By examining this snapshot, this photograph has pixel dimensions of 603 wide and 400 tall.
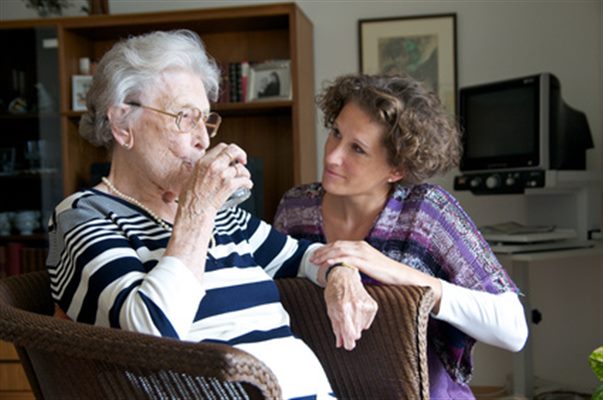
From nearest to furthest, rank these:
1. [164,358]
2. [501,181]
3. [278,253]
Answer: [164,358]
[278,253]
[501,181]

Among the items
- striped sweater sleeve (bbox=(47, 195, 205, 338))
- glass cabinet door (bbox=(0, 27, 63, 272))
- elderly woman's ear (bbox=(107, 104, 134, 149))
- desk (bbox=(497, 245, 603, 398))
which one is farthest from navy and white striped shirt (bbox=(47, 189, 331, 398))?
glass cabinet door (bbox=(0, 27, 63, 272))

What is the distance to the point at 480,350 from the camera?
3.74m

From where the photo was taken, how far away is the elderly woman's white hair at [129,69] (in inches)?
58.2

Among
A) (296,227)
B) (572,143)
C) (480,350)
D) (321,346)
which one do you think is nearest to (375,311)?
(321,346)

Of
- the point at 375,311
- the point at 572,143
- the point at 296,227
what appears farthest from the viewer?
the point at 572,143

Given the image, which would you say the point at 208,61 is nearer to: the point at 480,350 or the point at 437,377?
the point at 437,377

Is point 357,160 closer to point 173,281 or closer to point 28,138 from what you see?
point 173,281

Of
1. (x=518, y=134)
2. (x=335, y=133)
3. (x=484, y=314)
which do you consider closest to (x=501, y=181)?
(x=518, y=134)

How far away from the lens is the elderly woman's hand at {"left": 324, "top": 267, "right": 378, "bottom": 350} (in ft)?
4.80

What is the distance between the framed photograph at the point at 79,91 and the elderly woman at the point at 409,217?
Answer: 1.90 m

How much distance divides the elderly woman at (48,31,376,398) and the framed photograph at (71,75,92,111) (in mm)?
2182

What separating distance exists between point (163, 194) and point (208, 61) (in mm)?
337

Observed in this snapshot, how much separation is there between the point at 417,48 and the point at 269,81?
74 cm

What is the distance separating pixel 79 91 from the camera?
146 inches
